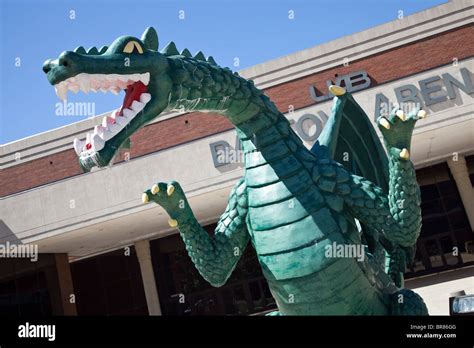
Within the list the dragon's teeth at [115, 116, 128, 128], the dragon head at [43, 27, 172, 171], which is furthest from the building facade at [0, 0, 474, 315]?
the dragon's teeth at [115, 116, 128, 128]

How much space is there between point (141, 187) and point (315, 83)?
5.35 meters

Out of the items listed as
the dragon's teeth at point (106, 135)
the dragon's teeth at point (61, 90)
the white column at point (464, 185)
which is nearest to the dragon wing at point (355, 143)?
the dragon's teeth at point (106, 135)


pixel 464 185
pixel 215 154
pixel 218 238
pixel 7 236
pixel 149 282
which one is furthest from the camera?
pixel 149 282

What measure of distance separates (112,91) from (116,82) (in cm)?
8

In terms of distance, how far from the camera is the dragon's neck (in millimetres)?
3928

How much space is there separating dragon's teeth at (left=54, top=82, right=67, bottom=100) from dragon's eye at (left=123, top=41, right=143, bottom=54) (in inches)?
16.5

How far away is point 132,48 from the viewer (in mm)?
3631

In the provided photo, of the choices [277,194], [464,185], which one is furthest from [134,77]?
[464,185]

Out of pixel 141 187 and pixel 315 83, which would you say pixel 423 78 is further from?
pixel 141 187

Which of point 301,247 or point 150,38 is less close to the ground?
point 150,38

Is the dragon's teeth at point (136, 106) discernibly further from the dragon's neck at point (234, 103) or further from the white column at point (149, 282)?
the white column at point (149, 282)

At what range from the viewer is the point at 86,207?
55.0 ft

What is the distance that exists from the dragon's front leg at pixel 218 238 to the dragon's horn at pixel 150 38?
3.36 feet

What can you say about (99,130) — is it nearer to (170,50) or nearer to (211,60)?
(170,50)
